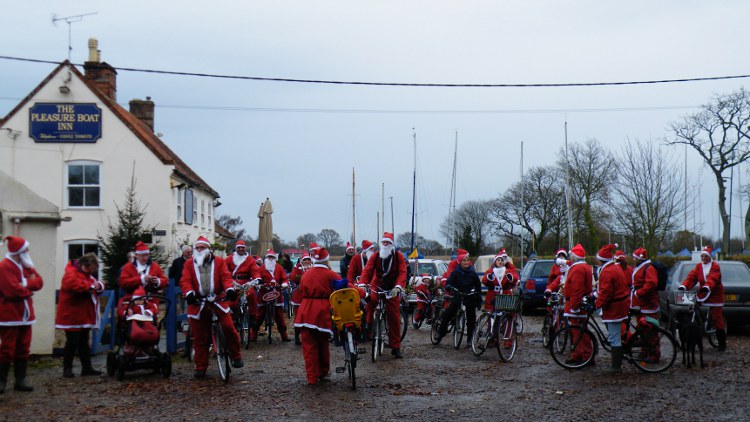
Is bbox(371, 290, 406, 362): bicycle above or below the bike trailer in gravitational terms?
below

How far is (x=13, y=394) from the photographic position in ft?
34.6

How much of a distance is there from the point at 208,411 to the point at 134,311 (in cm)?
327

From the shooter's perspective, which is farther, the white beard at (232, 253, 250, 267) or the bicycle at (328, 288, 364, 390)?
the white beard at (232, 253, 250, 267)

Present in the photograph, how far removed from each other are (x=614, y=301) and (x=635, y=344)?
87cm

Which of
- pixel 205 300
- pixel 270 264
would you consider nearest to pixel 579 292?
pixel 205 300

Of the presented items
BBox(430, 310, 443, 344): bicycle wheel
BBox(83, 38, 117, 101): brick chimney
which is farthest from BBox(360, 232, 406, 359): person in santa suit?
BBox(83, 38, 117, 101): brick chimney

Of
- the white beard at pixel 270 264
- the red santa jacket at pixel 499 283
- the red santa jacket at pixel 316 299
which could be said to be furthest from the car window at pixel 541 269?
the red santa jacket at pixel 316 299

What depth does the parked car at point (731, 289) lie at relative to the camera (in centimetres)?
1809

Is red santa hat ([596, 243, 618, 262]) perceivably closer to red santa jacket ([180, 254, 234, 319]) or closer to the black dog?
the black dog

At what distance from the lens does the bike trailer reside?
11023 mm

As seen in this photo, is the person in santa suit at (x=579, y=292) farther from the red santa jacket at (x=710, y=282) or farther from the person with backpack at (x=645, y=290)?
the red santa jacket at (x=710, y=282)

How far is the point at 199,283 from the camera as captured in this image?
11711mm

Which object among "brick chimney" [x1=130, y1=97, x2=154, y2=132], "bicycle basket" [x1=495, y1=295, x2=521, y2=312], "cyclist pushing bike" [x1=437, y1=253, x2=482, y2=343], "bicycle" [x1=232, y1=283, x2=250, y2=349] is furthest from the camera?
"brick chimney" [x1=130, y1=97, x2=154, y2=132]

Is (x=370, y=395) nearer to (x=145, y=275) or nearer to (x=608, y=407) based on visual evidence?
(x=608, y=407)
